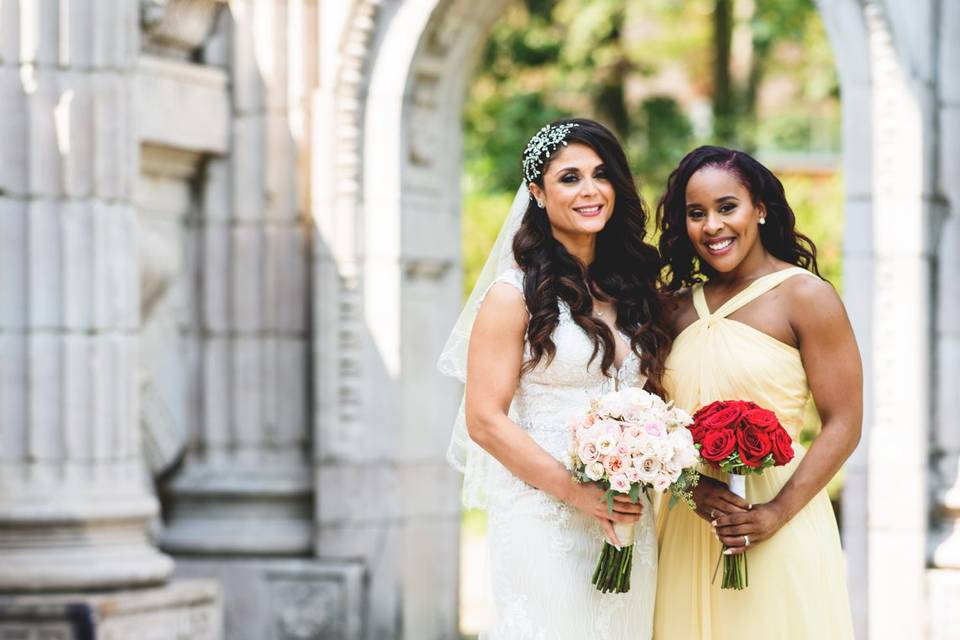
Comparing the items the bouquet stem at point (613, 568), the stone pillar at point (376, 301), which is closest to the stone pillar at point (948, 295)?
the stone pillar at point (376, 301)

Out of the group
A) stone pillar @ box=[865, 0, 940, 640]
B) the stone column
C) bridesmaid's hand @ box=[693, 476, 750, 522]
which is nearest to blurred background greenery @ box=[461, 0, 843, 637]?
stone pillar @ box=[865, 0, 940, 640]

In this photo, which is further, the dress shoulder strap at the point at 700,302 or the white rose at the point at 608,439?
the dress shoulder strap at the point at 700,302

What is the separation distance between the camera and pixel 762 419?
478 cm

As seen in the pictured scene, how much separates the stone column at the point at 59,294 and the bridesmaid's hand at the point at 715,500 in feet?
11.1

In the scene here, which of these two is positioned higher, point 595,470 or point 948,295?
point 948,295

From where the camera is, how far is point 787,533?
5125mm

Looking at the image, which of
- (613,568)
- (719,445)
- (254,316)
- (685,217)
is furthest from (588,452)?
(254,316)

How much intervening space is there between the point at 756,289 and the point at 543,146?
0.76 metres

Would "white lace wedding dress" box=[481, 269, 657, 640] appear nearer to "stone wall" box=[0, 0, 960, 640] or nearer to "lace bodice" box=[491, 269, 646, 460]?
"lace bodice" box=[491, 269, 646, 460]

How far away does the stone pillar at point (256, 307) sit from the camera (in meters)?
9.08

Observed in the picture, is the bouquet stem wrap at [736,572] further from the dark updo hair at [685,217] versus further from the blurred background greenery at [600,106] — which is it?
the blurred background greenery at [600,106]

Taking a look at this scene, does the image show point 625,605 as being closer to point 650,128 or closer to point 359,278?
point 359,278

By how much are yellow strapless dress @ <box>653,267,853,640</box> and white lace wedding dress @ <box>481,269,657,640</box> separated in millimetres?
156

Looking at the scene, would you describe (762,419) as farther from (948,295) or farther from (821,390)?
(948,295)
